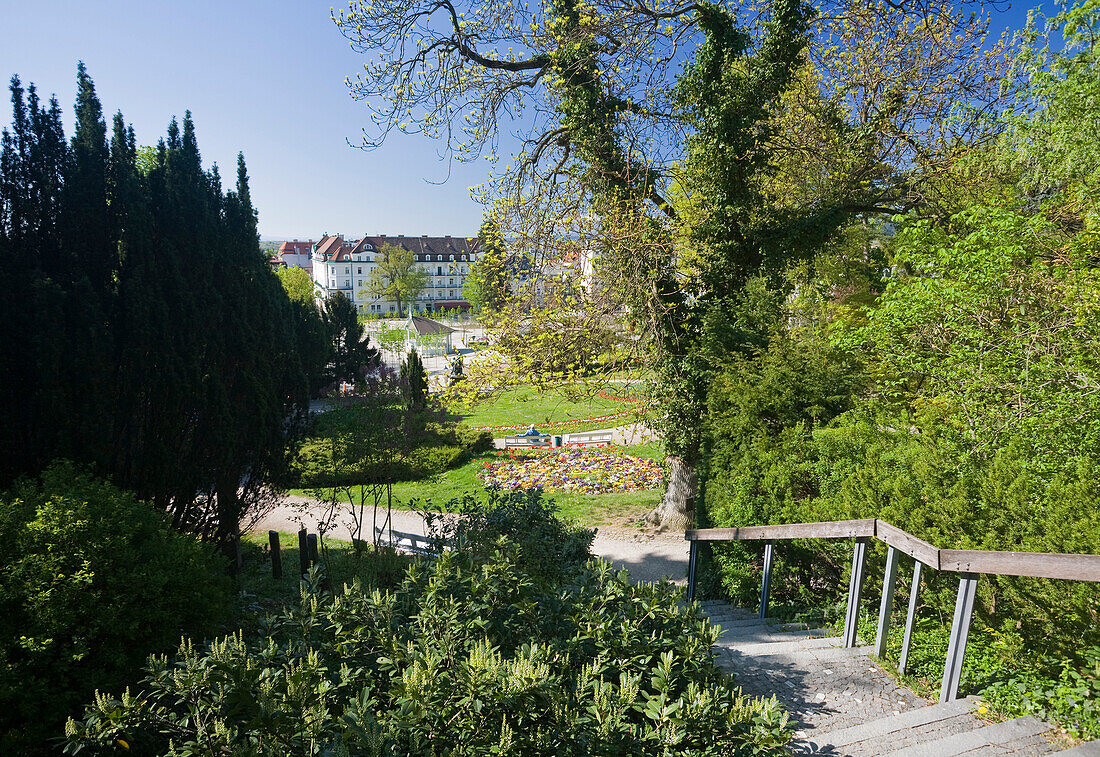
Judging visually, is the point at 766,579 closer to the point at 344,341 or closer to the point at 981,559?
the point at 981,559

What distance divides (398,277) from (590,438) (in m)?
54.0

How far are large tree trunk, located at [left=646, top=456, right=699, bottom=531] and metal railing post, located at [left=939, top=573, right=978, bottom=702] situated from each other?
8.35 m

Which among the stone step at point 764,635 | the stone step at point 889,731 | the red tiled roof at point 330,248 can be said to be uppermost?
the red tiled roof at point 330,248

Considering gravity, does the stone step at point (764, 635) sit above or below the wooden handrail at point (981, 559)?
below

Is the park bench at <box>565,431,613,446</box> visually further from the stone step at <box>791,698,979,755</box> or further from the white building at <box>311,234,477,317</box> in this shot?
the white building at <box>311,234,477,317</box>

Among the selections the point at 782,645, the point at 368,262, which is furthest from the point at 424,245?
the point at 782,645

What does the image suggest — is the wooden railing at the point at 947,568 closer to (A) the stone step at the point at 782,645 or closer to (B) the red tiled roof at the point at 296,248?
(A) the stone step at the point at 782,645

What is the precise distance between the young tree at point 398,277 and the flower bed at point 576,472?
178 ft

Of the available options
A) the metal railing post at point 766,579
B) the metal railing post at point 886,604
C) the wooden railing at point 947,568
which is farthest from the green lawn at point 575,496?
the metal railing post at point 886,604

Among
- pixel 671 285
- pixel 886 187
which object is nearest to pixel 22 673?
pixel 671 285

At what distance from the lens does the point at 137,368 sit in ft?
23.0

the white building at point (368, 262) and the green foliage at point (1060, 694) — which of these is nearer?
the green foliage at point (1060, 694)

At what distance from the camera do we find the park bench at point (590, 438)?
21.3 meters

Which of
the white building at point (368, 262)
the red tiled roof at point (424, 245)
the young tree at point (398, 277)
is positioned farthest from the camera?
the white building at point (368, 262)
